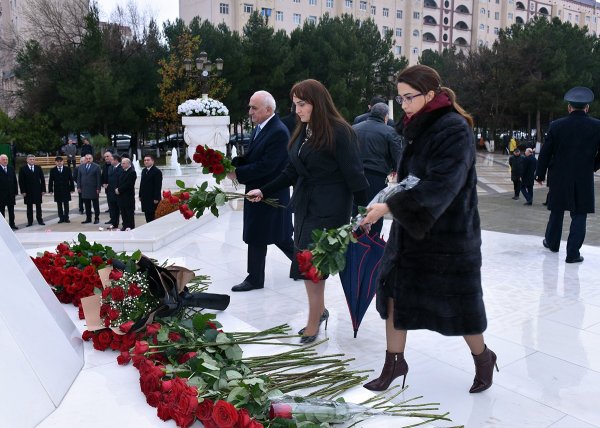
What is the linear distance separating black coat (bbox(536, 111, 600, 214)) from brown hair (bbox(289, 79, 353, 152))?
11.4 ft

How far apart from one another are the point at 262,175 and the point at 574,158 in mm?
3484

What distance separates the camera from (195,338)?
2.95 m

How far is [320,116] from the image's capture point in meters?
3.89

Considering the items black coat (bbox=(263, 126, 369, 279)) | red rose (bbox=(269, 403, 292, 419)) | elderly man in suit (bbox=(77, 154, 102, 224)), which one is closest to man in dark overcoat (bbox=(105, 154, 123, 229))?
elderly man in suit (bbox=(77, 154, 102, 224))

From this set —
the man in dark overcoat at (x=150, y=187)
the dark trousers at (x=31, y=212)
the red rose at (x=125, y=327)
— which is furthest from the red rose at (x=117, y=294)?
the dark trousers at (x=31, y=212)

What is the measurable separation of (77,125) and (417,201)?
3008 centimetres

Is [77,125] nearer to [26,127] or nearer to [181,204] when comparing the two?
[26,127]

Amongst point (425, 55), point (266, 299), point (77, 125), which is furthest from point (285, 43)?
point (266, 299)

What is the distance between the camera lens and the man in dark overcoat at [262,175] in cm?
496

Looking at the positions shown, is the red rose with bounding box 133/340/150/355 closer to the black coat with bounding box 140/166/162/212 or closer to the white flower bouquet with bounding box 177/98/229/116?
the black coat with bounding box 140/166/162/212

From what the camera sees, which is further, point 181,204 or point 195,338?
point 181,204

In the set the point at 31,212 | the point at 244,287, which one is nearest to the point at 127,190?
the point at 31,212

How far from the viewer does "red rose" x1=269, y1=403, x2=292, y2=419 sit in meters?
2.33

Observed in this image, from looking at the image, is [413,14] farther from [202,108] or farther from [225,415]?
[225,415]
